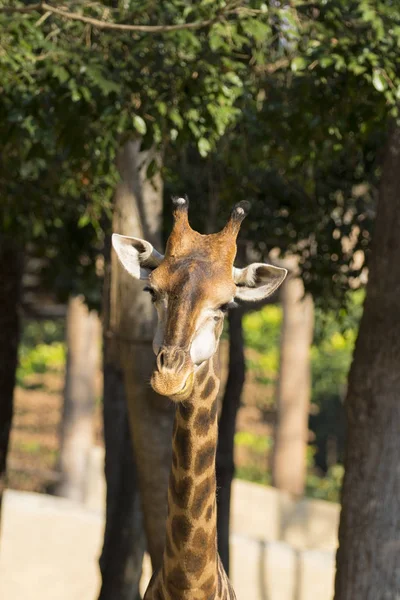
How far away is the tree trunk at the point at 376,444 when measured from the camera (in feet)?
23.4

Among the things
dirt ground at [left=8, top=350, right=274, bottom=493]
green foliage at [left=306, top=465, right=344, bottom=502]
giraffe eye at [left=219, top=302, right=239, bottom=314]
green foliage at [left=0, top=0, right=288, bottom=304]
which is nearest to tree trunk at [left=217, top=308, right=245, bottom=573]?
green foliage at [left=0, top=0, right=288, bottom=304]

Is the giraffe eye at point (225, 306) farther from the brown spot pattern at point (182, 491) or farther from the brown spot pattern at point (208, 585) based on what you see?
the brown spot pattern at point (208, 585)

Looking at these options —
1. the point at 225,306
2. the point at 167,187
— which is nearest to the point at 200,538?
the point at 225,306

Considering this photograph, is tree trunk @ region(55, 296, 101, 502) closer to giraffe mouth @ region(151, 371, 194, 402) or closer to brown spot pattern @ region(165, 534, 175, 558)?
brown spot pattern @ region(165, 534, 175, 558)

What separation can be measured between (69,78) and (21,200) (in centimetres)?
299

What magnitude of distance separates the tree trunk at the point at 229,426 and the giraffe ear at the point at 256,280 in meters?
4.17

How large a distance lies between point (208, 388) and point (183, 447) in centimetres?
29

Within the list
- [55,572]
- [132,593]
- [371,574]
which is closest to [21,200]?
[132,593]

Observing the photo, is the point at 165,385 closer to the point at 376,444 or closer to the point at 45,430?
the point at 376,444

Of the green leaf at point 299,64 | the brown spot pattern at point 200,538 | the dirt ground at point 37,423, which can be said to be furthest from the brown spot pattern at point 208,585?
the dirt ground at point 37,423

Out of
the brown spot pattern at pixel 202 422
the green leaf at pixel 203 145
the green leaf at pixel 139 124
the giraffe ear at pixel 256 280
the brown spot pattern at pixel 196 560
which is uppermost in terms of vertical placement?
the green leaf at pixel 139 124

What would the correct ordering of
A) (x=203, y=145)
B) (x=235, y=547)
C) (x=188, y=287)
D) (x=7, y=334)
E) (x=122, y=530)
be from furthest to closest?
(x=235, y=547), (x=7, y=334), (x=122, y=530), (x=203, y=145), (x=188, y=287)

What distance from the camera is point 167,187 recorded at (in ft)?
33.1

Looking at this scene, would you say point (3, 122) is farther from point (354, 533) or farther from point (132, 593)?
point (132, 593)
